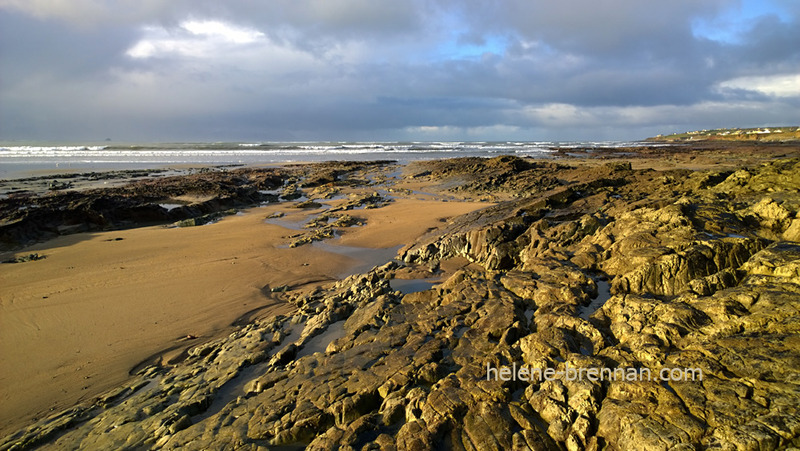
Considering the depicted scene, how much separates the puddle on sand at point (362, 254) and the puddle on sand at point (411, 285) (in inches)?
83.0

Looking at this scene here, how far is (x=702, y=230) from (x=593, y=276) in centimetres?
172

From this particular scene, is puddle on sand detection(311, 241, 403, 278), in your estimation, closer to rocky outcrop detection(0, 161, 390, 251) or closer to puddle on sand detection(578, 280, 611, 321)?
puddle on sand detection(578, 280, 611, 321)

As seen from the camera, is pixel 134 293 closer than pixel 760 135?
Yes

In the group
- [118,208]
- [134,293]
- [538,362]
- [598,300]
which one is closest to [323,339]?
[538,362]

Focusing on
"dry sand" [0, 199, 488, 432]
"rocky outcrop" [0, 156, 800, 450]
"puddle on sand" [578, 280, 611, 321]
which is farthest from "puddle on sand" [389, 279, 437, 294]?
"puddle on sand" [578, 280, 611, 321]

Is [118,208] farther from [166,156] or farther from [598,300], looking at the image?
[166,156]

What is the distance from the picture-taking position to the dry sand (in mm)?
5676

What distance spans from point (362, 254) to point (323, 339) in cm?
531

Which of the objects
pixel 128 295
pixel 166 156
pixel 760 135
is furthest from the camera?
pixel 760 135

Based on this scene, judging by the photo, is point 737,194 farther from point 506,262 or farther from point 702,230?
point 506,262

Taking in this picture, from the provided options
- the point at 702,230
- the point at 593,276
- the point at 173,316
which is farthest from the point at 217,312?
the point at 702,230

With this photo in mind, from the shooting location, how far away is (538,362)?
3703 mm

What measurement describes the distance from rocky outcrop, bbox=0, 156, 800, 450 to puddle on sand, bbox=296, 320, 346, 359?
34 millimetres

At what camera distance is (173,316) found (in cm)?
728
